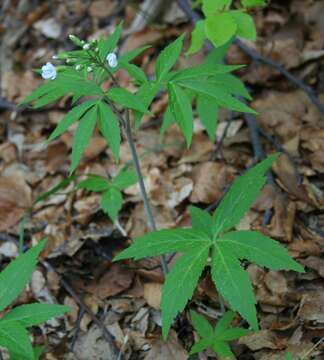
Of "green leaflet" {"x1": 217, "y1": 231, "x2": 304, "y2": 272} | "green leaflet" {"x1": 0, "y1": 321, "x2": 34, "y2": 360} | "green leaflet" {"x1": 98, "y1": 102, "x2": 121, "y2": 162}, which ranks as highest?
"green leaflet" {"x1": 98, "y1": 102, "x2": 121, "y2": 162}

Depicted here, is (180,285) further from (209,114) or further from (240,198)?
(209,114)

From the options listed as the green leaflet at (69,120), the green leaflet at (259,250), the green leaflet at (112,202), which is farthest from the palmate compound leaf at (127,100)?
the green leaflet at (112,202)

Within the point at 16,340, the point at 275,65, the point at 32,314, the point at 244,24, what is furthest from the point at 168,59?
the point at 275,65

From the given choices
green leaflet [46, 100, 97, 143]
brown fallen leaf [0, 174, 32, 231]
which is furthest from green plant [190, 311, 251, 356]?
brown fallen leaf [0, 174, 32, 231]

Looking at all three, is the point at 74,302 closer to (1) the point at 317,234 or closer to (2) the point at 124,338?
(2) the point at 124,338

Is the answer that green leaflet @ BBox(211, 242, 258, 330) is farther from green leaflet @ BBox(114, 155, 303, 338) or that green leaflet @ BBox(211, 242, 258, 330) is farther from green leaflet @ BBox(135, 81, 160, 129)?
green leaflet @ BBox(135, 81, 160, 129)
